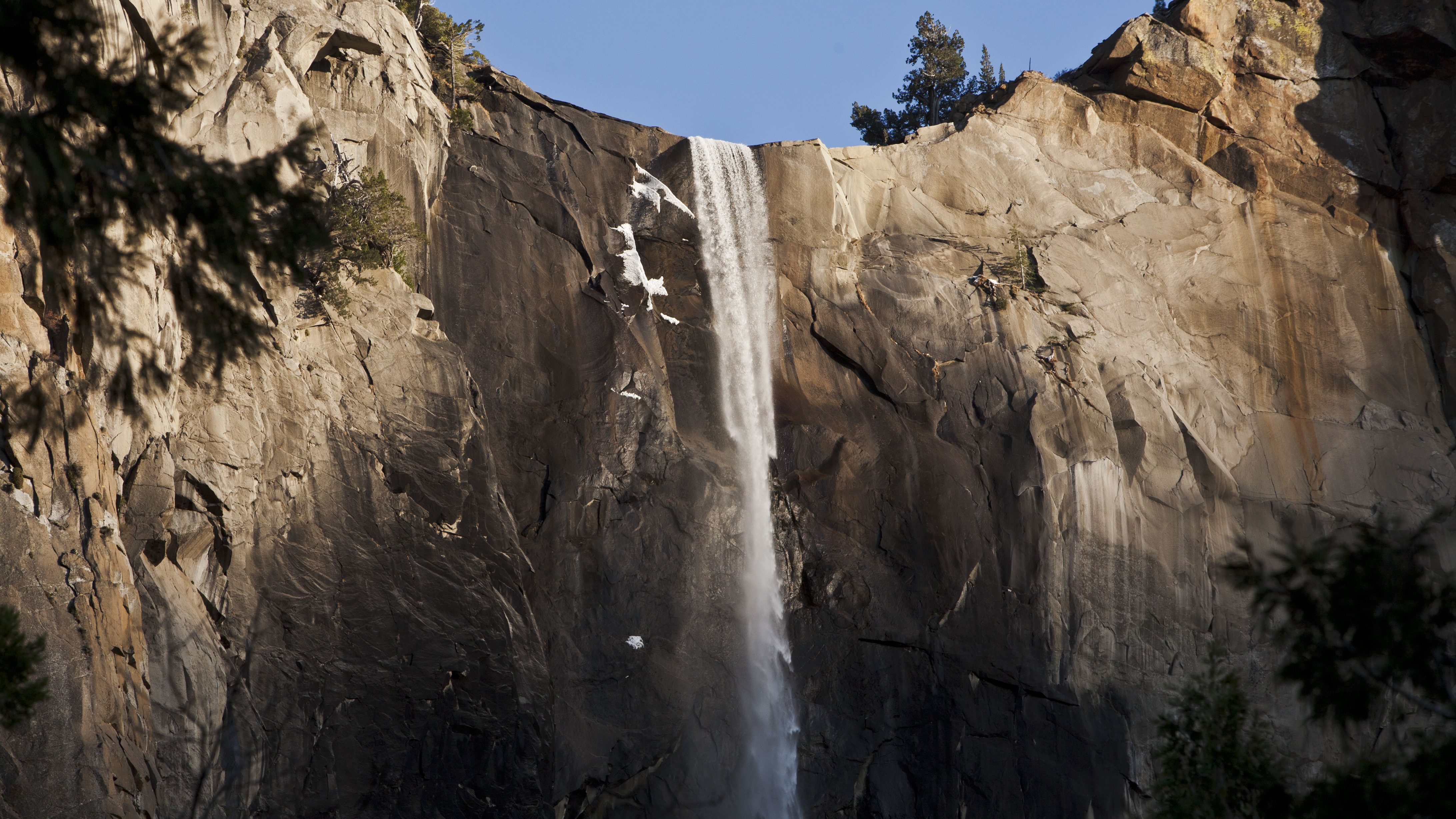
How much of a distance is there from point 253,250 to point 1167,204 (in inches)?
1220

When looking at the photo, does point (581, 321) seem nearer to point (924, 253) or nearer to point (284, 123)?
point (284, 123)

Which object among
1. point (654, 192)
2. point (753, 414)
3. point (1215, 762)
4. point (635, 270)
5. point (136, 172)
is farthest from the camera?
point (654, 192)

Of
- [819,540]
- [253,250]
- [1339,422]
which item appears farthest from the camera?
[1339,422]

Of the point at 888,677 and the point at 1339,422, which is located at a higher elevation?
the point at 1339,422

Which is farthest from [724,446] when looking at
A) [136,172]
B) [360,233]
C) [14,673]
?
[14,673]

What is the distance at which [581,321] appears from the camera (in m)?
28.8

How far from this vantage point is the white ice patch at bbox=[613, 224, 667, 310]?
31.0 m

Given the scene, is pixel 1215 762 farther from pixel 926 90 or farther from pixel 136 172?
pixel 926 90

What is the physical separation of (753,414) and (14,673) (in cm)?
2153

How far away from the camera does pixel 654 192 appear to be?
32594 mm

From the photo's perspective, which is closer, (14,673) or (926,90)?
(14,673)

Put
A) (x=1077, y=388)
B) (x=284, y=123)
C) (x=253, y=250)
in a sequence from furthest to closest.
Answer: (x=1077, y=388) < (x=284, y=123) < (x=253, y=250)

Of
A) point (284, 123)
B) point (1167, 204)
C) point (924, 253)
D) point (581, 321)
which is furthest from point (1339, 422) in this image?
point (284, 123)

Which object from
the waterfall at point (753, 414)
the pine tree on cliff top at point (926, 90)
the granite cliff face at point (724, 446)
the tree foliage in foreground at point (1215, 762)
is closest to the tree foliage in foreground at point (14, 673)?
the granite cliff face at point (724, 446)
